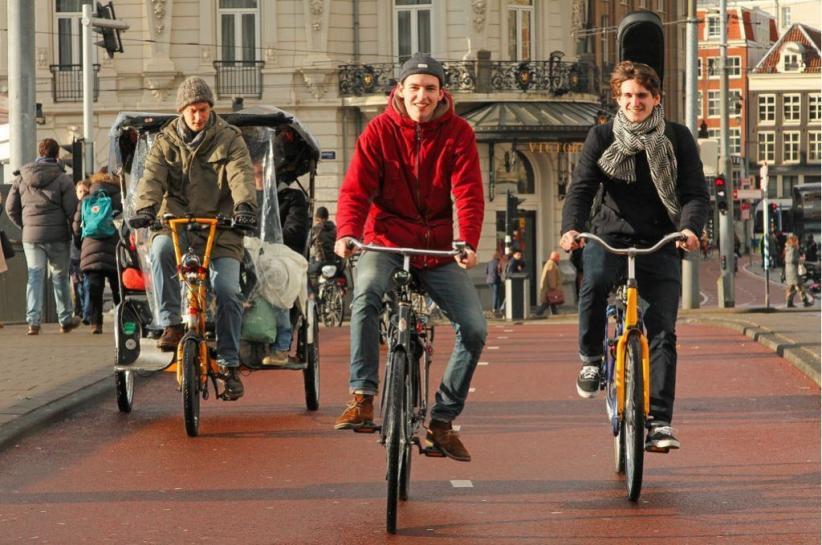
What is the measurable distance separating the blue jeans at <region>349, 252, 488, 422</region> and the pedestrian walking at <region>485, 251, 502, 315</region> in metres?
31.8

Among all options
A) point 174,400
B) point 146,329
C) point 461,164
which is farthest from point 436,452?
point 174,400

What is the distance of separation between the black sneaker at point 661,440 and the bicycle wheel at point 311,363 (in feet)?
12.0

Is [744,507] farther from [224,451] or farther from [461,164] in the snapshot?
[224,451]

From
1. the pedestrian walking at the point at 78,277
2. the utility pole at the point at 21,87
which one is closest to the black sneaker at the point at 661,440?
the pedestrian walking at the point at 78,277

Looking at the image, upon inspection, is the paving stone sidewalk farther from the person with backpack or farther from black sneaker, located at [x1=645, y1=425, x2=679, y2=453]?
black sneaker, located at [x1=645, y1=425, x2=679, y2=453]

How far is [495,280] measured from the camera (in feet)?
135

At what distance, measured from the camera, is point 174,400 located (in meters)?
13.1

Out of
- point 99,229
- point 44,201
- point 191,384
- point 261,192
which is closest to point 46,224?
point 44,201

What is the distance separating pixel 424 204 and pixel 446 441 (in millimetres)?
1046

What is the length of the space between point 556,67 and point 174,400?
33.7m

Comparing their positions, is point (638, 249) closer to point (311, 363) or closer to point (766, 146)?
point (311, 363)

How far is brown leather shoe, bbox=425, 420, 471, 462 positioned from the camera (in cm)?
827

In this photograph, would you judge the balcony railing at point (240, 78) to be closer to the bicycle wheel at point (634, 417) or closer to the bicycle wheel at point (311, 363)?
the bicycle wheel at point (311, 363)

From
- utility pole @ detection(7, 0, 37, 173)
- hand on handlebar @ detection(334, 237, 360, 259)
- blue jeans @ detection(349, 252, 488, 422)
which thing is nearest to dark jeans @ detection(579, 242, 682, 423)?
blue jeans @ detection(349, 252, 488, 422)
